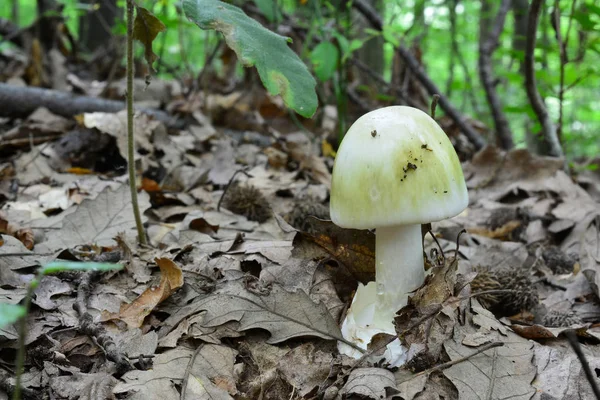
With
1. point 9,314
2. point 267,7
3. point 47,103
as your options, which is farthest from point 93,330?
point 47,103

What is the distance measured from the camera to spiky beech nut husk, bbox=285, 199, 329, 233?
337 centimetres

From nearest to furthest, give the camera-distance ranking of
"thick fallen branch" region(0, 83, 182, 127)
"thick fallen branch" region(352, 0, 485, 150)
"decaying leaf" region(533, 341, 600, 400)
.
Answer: "decaying leaf" region(533, 341, 600, 400)
"thick fallen branch" region(0, 83, 182, 127)
"thick fallen branch" region(352, 0, 485, 150)

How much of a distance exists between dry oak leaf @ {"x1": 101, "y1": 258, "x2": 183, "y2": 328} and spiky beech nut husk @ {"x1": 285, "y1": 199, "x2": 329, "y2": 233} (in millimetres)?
1080

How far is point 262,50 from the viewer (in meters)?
1.94

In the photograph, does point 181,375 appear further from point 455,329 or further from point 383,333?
point 455,329

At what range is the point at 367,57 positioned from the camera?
7.44 metres

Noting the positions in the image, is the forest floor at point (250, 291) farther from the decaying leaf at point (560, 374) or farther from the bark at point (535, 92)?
the bark at point (535, 92)

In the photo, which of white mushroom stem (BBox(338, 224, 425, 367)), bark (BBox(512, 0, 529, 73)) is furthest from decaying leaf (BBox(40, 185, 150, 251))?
bark (BBox(512, 0, 529, 73))

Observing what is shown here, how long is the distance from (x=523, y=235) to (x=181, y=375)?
2837 millimetres

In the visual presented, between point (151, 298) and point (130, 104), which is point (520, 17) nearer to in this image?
point (130, 104)

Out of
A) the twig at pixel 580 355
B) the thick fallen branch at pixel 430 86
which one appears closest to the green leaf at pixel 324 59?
the thick fallen branch at pixel 430 86

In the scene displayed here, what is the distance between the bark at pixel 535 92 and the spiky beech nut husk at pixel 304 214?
2.10m

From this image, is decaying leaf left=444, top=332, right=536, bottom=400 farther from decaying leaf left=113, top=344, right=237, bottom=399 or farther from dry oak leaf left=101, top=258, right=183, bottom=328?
dry oak leaf left=101, top=258, right=183, bottom=328

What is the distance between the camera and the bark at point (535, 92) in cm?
378
